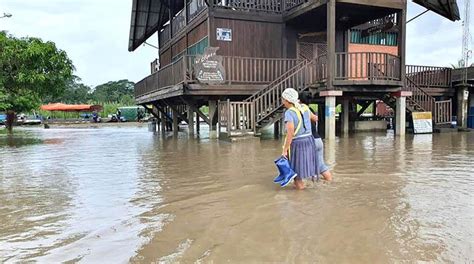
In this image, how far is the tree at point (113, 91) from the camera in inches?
2677

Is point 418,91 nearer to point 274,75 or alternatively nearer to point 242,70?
point 274,75

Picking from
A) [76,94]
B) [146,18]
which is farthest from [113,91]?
[146,18]

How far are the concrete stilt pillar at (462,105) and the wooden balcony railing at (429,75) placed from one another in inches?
23.5

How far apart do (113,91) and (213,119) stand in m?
60.9

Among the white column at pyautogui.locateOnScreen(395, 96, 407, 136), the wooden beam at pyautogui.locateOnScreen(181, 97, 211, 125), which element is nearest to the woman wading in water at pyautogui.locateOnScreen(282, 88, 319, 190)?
the wooden beam at pyautogui.locateOnScreen(181, 97, 211, 125)

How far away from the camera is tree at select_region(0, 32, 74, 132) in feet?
51.2

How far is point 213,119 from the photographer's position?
14992 millimetres

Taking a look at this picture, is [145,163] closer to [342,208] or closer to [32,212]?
[32,212]

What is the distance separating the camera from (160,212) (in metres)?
4.45

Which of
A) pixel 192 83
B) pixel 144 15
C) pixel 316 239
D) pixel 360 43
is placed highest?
pixel 144 15

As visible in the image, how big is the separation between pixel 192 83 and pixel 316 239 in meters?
10.5

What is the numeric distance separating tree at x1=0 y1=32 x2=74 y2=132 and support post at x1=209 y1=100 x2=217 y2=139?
637 centimetres

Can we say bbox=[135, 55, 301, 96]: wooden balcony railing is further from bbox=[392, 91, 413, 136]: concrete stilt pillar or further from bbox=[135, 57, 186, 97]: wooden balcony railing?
bbox=[392, 91, 413, 136]: concrete stilt pillar

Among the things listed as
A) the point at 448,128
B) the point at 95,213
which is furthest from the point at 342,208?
the point at 448,128
